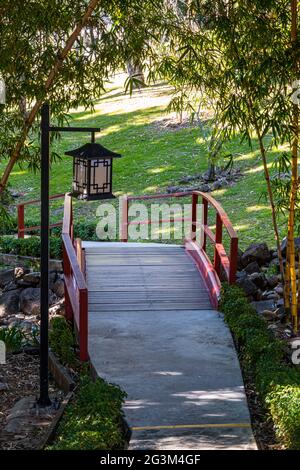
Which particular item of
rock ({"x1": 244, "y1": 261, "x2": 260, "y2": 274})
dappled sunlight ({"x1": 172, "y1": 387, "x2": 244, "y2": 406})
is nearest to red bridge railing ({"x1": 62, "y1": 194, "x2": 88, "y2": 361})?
dappled sunlight ({"x1": 172, "y1": 387, "x2": 244, "y2": 406})

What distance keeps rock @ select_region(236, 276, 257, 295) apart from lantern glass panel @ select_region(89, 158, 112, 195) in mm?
4476

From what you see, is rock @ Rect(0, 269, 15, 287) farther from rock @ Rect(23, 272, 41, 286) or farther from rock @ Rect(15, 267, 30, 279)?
rock @ Rect(23, 272, 41, 286)

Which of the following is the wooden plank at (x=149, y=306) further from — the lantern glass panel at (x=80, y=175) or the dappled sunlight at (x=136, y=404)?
the lantern glass panel at (x=80, y=175)

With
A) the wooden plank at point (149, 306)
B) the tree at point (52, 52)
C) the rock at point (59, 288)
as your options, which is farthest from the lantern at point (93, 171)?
the rock at point (59, 288)

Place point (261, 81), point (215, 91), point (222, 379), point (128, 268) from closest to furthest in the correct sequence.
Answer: point (222, 379) < point (261, 81) < point (215, 91) < point (128, 268)

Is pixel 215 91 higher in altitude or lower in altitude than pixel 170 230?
higher

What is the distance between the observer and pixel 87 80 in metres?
9.05

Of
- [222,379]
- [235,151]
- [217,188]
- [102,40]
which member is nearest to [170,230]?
[217,188]

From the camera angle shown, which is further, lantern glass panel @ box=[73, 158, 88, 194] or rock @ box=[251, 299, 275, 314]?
rock @ box=[251, 299, 275, 314]

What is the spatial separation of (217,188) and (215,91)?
9438mm

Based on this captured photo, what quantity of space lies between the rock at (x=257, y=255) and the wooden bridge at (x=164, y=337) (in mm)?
1312

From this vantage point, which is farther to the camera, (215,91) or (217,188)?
(217,188)

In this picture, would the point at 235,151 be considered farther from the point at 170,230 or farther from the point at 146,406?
the point at 146,406

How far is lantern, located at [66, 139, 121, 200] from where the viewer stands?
6641 millimetres
